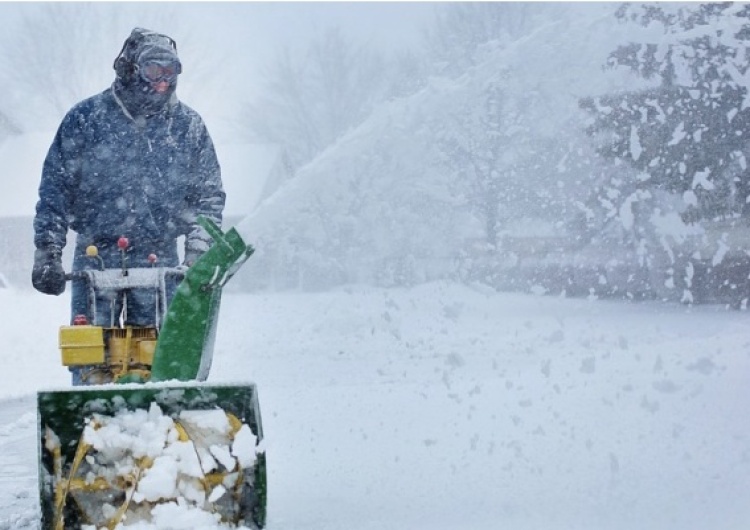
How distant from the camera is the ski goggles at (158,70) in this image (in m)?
4.12

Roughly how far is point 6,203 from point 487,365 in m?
31.7

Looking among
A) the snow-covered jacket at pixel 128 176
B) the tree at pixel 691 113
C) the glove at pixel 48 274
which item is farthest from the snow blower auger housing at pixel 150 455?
the tree at pixel 691 113

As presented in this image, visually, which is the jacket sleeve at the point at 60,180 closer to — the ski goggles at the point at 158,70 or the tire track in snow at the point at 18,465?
the ski goggles at the point at 158,70

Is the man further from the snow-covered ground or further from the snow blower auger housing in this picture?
the snow-covered ground

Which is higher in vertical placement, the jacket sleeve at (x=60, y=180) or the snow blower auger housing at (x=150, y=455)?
the jacket sleeve at (x=60, y=180)

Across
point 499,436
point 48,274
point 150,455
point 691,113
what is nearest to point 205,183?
point 48,274

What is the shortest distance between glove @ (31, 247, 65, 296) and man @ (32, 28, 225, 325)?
4.2 inches

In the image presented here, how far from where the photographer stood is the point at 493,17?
35.8m

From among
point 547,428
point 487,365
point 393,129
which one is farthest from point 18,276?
point 547,428

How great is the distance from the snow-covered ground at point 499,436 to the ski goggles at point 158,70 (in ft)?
4.92

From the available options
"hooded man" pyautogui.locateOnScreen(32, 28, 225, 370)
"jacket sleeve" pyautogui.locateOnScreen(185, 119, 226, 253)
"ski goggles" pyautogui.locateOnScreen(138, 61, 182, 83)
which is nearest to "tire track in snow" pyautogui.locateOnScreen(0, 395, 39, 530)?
"hooded man" pyautogui.locateOnScreen(32, 28, 225, 370)

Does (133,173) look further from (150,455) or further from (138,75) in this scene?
(150,455)

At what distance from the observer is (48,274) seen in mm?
3891

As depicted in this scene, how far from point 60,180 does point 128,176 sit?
0.29m
